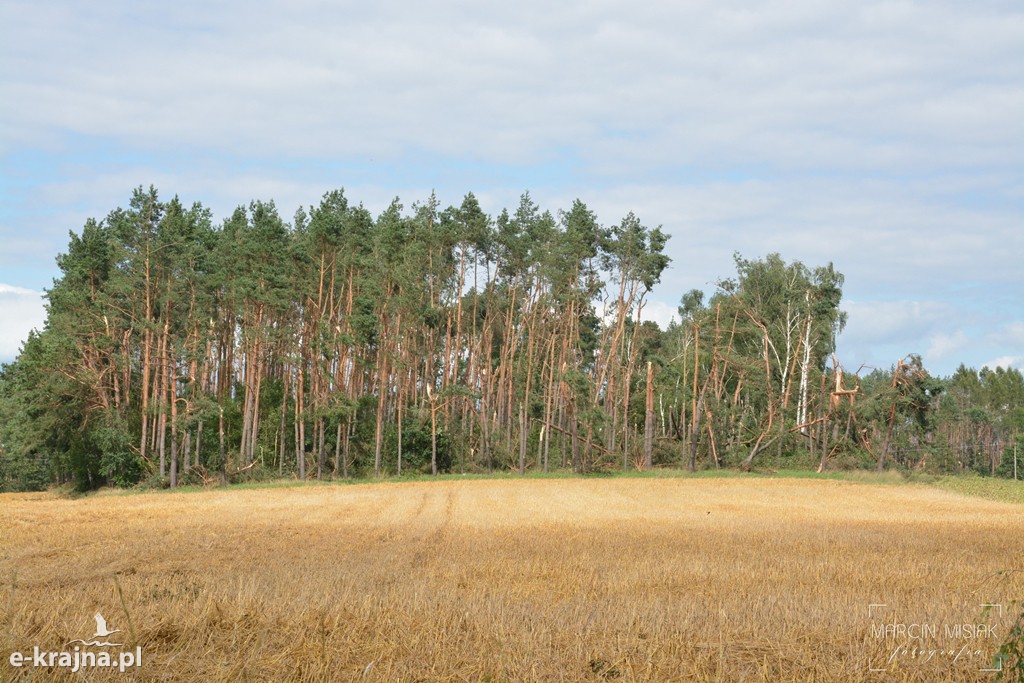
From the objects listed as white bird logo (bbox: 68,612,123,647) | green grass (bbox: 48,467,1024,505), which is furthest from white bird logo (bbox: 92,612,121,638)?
Result: green grass (bbox: 48,467,1024,505)

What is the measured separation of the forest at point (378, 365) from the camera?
2092 inches

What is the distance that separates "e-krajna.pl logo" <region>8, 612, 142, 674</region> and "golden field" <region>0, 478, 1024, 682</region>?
11 centimetres

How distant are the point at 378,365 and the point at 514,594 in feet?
158

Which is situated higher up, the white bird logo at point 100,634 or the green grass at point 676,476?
the white bird logo at point 100,634

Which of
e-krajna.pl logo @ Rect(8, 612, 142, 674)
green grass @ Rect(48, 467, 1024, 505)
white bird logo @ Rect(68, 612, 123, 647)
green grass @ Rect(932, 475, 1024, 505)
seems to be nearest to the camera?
e-krajna.pl logo @ Rect(8, 612, 142, 674)

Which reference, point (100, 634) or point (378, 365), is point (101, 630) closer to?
point (100, 634)

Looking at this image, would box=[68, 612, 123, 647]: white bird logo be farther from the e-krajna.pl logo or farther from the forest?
the forest

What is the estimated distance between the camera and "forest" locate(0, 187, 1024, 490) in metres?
53.1

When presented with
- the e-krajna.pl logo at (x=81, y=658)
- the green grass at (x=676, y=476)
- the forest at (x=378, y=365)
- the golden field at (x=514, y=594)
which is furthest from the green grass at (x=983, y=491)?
the e-krajna.pl logo at (x=81, y=658)

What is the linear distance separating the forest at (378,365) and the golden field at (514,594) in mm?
25150

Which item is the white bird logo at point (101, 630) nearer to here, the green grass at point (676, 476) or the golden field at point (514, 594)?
the golden field at point (514, 594)

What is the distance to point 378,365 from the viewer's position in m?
60.3

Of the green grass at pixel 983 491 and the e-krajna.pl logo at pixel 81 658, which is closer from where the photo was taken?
the e-krajna.pl logo at pixel 81 658

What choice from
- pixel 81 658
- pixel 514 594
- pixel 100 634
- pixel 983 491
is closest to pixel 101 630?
pixel 100 634
